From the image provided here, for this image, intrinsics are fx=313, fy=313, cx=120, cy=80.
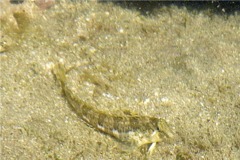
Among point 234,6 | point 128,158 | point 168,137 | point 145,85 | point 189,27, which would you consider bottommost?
point 128,158

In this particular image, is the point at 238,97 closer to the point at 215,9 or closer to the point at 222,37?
the point at 222,37

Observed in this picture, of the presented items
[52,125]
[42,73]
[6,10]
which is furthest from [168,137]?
[6,10]

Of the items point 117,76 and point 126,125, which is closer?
point 126,125

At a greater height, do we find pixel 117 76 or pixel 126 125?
pixel 117 76
